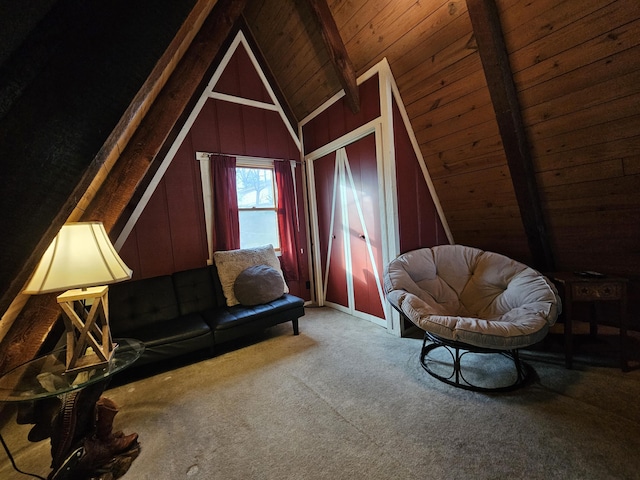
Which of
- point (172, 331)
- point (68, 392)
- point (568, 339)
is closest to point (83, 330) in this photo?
point (68, 392)

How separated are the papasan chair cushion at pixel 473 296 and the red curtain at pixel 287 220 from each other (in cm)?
164

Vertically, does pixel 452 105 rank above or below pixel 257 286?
above

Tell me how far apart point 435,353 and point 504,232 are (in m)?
1.43

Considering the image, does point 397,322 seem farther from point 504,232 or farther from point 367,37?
point 367,37

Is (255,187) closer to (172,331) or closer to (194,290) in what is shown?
(194,290)

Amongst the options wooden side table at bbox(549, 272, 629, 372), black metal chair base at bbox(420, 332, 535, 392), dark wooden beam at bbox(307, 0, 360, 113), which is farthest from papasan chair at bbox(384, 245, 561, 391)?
dark wooden beam at bbox(307, 0, 360, 113)

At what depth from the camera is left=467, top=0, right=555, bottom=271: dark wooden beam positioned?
5.87ft

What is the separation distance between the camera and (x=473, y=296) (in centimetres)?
249

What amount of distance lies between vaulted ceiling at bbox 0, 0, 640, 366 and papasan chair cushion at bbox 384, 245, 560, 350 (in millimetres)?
539

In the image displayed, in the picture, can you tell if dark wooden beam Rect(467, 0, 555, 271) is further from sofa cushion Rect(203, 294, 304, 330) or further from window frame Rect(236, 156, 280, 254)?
window frame Rect(236, 156, 280, 254)

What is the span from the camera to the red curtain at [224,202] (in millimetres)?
3277

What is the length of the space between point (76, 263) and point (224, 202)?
209cm

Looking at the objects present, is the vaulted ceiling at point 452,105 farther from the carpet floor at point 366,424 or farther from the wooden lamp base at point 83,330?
the carpet floor at point 366,424

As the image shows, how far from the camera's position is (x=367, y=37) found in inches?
101
